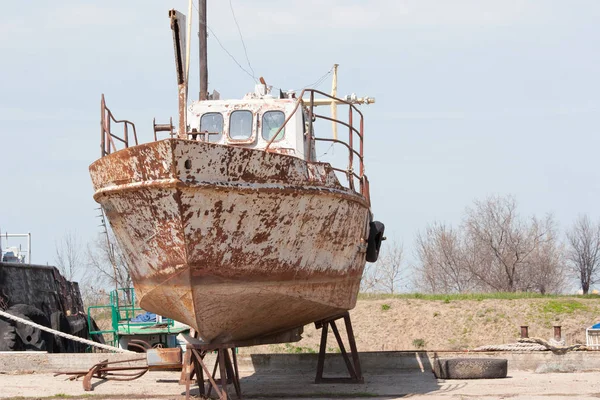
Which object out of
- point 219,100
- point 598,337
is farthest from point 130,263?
point 598,337

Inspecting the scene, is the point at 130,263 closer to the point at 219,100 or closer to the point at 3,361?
the point at 219,100

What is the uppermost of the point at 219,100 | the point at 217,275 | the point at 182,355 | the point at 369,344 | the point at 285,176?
the point at 219,100

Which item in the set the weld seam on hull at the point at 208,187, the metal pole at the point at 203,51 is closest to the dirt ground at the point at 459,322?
the metal pole at the point at 203,51

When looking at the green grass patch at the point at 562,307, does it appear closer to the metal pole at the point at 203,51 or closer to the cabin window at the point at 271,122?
the metal pole at the point at 203,51

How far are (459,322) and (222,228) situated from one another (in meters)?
17.8

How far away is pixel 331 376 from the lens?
41.6ft

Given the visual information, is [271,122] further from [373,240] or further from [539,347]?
[539,347]

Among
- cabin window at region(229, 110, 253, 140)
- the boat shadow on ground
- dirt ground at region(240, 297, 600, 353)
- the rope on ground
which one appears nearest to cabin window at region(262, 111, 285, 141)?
cabin window at region(229, 110, 253, 140)

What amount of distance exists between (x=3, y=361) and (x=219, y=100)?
191 inches

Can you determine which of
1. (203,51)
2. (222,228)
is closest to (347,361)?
(222,228)

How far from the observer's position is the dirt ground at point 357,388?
10.2 m

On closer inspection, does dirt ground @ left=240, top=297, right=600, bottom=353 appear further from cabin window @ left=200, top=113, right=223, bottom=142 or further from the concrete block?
cabin window @ left=200, top=113, right=223, bottom=142

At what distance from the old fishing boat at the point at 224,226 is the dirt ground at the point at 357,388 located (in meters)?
0.98

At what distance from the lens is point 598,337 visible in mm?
17406
